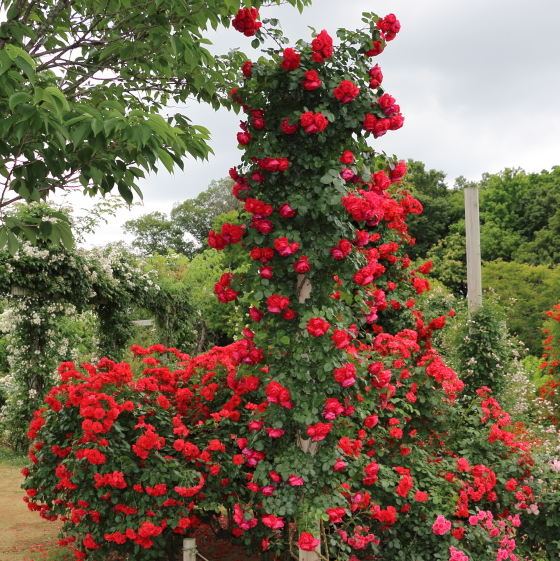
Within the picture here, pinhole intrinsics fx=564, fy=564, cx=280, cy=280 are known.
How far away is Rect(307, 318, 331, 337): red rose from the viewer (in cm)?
285

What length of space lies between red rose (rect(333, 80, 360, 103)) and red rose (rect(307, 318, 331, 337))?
3.81 feet

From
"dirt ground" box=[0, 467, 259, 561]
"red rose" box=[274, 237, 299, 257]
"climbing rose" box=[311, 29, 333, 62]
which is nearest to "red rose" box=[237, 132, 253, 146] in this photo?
"climbing rose" box=[311, 29, 333, 62]

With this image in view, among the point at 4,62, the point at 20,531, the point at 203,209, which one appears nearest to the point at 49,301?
the point at 20,531

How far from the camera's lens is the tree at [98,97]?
95.7 inches

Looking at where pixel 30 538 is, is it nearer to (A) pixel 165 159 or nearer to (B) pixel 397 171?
(A) pixel 165 159

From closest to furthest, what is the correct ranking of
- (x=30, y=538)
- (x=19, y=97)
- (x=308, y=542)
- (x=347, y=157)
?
(x=19, y=97) → (x=308, y=542) → (x=347, y=157) → (x=30, y=538)

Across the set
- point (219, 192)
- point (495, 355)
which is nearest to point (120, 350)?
point (495, 355)

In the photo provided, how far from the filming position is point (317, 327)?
2.85m

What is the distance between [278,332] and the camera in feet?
9.79

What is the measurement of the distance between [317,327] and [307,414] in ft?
1.51

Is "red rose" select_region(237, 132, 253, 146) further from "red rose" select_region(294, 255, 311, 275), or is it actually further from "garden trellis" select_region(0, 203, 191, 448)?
"garden trellis" select_region(0, 203, 191, 448)

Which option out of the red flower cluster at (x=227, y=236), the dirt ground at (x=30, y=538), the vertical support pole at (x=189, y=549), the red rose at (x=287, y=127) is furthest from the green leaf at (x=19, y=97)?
the dirt ground at (x=30, y=538)

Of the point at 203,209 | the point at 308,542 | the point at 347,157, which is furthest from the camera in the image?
the point at 203,209

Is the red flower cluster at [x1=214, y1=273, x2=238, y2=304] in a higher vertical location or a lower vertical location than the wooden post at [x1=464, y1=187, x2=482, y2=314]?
lower
